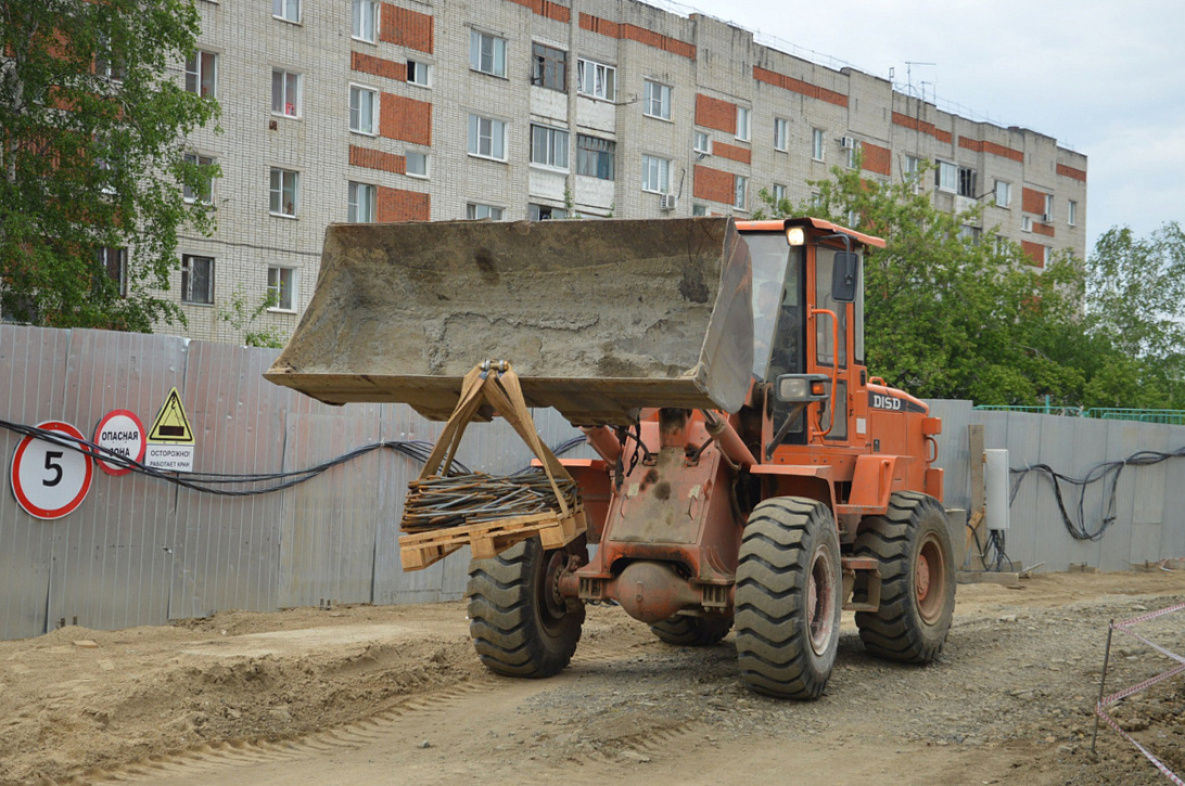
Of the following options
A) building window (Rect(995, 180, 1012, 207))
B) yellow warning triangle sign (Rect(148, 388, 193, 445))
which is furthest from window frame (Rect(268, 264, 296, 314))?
building window (Rect(995, 180, 1012, 207))

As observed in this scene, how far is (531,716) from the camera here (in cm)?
749

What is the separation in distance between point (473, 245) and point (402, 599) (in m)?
6.24

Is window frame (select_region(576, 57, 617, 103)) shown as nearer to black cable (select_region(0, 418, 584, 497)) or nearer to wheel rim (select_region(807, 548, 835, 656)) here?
black cable (select_region(0, 418, 584, 497))

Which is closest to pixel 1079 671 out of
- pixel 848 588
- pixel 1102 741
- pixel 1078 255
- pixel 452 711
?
pixel 848 588

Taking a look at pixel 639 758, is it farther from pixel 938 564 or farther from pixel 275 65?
pixel 275 65

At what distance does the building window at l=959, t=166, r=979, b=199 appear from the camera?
5155 cm

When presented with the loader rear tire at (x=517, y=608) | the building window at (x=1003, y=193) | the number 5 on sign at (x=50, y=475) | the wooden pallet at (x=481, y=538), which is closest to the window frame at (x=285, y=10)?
the number 5 on sign at (x=50, y=475)

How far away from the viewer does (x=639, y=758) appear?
6.64 m

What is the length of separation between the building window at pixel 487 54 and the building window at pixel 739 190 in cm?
998

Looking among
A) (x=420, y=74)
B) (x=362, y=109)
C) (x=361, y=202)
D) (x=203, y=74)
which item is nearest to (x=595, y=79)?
(x=420, y=74)

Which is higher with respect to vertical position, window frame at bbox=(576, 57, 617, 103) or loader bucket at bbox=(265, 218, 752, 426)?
window frame at bbox=(576, 57, 617, 103)

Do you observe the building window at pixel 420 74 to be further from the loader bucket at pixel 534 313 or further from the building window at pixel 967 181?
the building window at pixel 967 181

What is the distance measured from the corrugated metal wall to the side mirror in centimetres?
539

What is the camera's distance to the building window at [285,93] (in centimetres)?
3039
